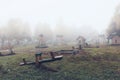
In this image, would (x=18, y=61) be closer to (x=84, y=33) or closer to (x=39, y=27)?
(x=39, y=27)

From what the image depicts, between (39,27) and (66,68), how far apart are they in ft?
360

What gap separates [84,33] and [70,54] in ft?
467

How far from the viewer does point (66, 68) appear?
44.4 metres

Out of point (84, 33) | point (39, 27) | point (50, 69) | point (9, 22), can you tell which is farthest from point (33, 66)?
point (84, 33)

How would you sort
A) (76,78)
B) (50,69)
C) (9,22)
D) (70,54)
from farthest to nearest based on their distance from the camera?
(9,22)
(70,54)
(50,69)
(76,78)

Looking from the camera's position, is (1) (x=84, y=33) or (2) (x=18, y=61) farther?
(1) (x=84, y=33)

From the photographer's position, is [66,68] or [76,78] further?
[66,68]

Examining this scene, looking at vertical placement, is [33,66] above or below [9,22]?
below

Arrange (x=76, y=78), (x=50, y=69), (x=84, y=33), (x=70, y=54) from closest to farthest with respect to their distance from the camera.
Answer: (x=76, y=78)
(x=50, y=69)
(x=70, y=54)
(x=84, y=33)

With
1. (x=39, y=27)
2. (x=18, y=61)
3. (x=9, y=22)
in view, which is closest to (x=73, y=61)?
(x=18, y=61)

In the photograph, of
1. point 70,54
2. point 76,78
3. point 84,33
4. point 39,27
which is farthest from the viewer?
point 84,33

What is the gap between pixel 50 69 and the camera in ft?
143

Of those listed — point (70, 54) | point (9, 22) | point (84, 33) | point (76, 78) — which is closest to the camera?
point (76, 78)

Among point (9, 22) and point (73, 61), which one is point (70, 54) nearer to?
point (73, 61)
